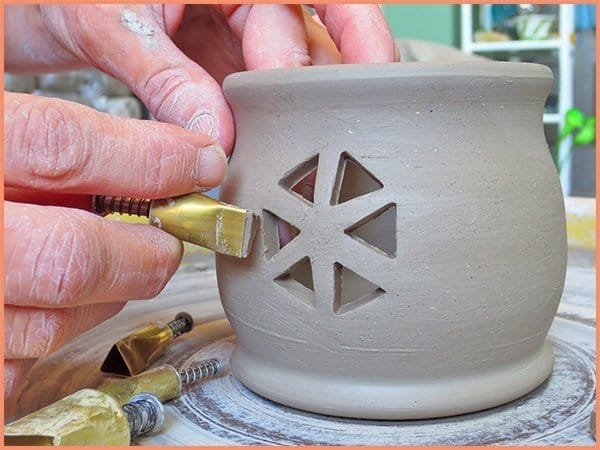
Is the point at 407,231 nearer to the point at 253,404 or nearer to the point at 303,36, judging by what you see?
the point at 253,404

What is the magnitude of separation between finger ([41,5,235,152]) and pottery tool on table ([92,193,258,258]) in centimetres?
13

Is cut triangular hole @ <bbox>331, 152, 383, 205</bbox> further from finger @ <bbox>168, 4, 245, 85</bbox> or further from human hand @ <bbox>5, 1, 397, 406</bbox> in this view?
finger @ <bbox>168, 4, 245, 85</bbox>

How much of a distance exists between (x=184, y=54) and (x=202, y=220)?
0.45 meters

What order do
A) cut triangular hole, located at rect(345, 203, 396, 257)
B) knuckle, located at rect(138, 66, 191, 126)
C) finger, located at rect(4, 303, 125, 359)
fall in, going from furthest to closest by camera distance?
1. knuckle, located at rect(138, 66, 191, 126)
2. cut triangular hole, located at rect(345, 203, 396, 257)
3. finger, located at rect(4, 303, 125, 359)

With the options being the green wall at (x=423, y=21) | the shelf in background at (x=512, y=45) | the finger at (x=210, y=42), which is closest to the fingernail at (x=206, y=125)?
the finger at (x=210, y=42)

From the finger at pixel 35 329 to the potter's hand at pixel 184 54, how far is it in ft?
1.02

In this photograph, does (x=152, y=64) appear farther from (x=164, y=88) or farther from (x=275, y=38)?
(x=275, y=38)

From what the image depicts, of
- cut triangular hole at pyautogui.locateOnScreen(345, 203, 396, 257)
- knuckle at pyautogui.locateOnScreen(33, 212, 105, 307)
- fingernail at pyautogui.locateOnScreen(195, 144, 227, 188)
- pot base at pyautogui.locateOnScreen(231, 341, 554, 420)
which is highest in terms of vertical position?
fingernail at pyautogui.locateOnScreen(195, 144, 227, 188)

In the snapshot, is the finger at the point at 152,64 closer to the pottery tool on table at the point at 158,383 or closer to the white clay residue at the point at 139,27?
the white clay residue at the point at 139,27

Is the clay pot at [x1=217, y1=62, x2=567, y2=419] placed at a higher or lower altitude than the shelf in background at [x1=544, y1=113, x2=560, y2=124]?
higher

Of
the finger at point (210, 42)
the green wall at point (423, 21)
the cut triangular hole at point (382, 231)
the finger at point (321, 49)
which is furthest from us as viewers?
the green wall at point (423, 21)

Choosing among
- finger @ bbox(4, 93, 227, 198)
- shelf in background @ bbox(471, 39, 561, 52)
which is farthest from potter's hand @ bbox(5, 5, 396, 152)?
shelf in background @ bbox(471, 39, 561, 52)

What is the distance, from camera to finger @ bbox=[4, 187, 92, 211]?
90 cm

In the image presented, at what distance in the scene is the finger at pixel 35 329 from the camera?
0.83m
